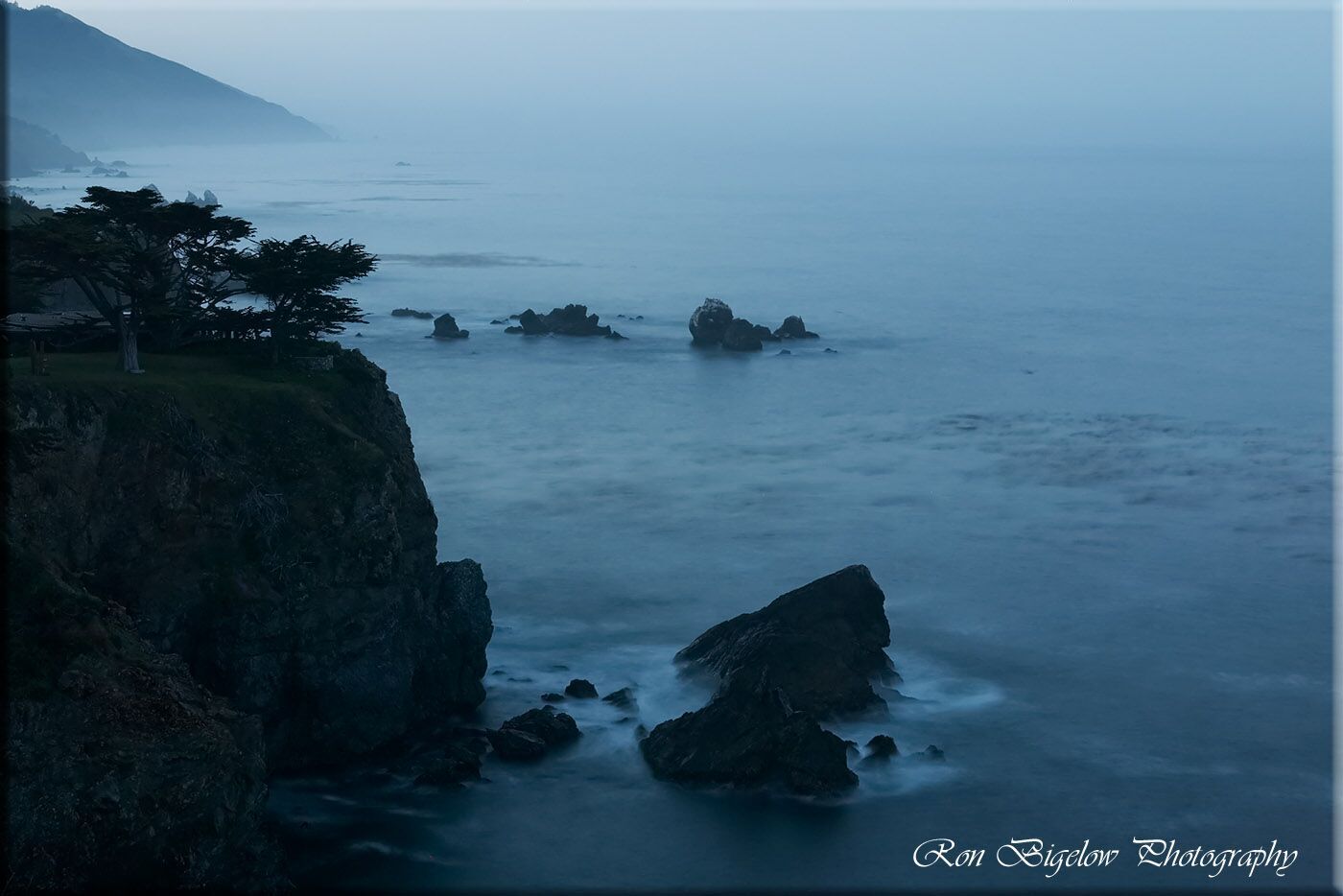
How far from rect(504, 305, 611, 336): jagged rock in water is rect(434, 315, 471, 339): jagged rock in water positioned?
5.37 m

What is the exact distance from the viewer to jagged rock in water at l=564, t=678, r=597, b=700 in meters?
44.6

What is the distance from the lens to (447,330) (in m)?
107

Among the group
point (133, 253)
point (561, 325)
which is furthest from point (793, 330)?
point (133, 253)

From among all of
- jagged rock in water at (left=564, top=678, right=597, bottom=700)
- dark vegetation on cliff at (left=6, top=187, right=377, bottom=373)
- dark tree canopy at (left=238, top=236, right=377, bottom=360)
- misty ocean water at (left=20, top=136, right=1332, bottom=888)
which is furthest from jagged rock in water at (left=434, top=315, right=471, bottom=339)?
jagged rock in water at (left=564, top=678, right=597, bottom=700)

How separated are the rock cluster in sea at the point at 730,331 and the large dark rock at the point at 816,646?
6022cm

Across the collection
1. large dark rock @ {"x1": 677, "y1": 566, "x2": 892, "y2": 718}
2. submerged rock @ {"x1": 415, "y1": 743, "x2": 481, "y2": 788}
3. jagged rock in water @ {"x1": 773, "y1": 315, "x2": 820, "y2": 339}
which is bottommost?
submerged rock @ {"x1": 415, "y1": 743, "x2": 481, "y2": 788}

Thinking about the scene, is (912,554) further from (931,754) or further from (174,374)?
(174,374)

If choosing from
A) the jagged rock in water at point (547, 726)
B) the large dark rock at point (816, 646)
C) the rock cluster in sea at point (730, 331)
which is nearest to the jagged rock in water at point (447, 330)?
the rock cluster in sea at point (730, 331)

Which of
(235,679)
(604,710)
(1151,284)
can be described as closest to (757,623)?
(604,710)

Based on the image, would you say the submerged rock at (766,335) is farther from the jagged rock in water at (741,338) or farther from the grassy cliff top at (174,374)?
the grassy cliff top at (174,374)

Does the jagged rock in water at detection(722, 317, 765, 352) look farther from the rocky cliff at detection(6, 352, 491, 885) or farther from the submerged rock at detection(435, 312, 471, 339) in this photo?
the rocky cliff at detection(6, 352, 491, 885)

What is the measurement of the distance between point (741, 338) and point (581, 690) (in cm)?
6398

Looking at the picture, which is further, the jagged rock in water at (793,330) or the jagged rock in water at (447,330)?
the jagged rock in water at (793,330)

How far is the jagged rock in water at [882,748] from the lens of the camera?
1594 inches
